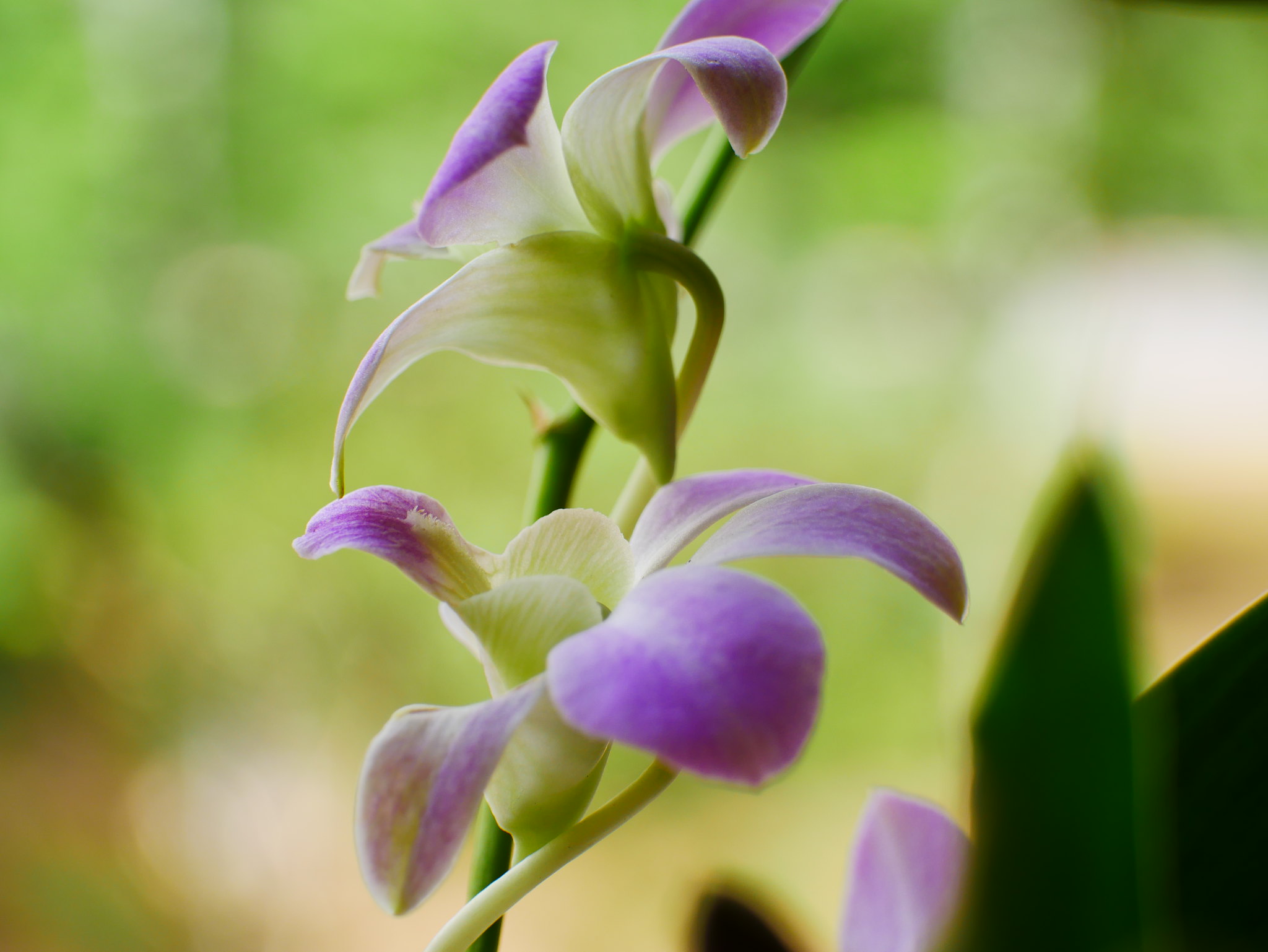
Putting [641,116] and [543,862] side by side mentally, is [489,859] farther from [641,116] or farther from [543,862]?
[641,116]

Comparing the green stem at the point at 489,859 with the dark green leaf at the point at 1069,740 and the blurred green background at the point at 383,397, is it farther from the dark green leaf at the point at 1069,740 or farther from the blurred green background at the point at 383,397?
the blurred green background at the point at 383,397

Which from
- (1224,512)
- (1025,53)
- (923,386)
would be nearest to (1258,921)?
(923,386)

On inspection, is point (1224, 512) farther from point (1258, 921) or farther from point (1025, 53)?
point (1258, 921)

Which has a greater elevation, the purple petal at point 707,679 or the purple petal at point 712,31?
the purple petal at point 712,31

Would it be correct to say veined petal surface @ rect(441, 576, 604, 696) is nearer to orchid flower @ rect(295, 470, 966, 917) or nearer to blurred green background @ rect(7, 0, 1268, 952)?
orchid flower @ rect(295, 470, 966, 917)

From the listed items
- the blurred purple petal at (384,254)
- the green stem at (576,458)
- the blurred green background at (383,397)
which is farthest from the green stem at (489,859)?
the blurred green background at (383,397)
